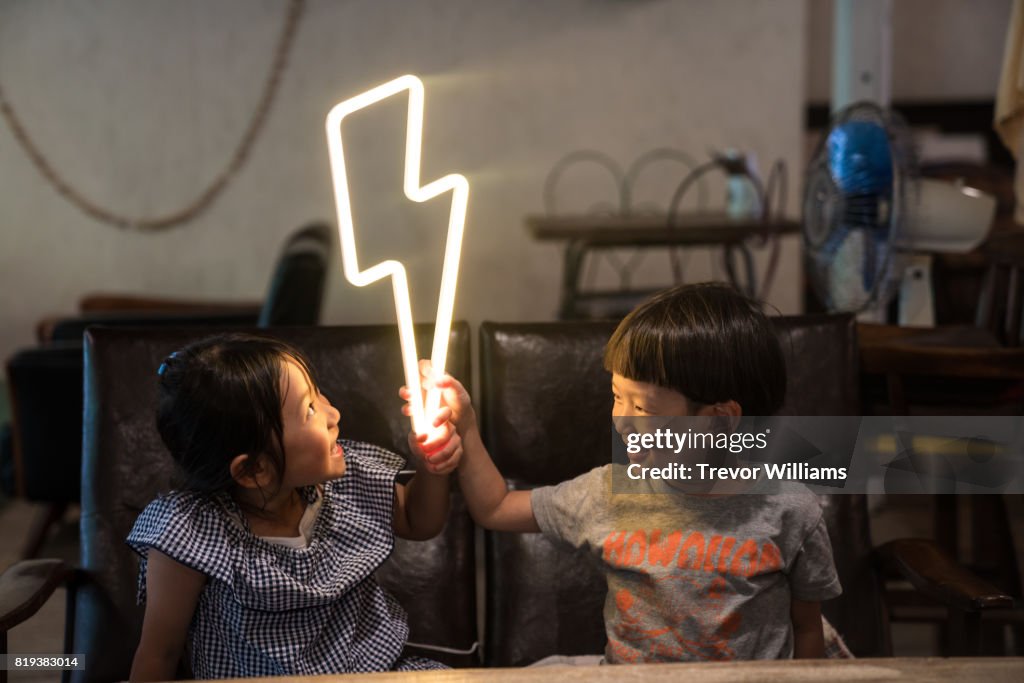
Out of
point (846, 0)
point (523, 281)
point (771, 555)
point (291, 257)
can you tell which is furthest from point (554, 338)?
point (523, 281)

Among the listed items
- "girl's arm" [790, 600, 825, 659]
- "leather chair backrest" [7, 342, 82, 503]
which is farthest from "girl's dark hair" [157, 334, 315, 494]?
"leather chair backrest" [7, 342, 82, 503]

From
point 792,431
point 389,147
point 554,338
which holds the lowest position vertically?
point 792,431

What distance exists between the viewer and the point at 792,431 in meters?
1.70

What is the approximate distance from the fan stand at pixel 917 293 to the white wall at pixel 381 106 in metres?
2.84

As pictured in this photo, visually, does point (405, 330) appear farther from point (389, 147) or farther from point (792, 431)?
point (389, 147)

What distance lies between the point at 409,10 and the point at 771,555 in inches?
171

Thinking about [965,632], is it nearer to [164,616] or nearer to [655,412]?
[655,412]

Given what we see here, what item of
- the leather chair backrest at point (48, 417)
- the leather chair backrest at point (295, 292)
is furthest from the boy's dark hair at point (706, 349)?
the leather chair backrest at point (48, 417)

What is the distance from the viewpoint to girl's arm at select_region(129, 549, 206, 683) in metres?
1.33

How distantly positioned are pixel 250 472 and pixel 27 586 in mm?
396

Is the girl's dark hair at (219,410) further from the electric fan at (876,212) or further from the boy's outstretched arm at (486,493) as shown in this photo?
the electric fan at (876,212)

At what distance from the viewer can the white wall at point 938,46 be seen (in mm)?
5348

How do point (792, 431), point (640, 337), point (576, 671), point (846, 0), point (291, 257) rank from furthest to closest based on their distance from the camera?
1. point (846, 0)
2. point (291, 257)
3. point (792, 431)
4. point (640, 337)
5. point (576, 671)

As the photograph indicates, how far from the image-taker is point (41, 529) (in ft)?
10.6
